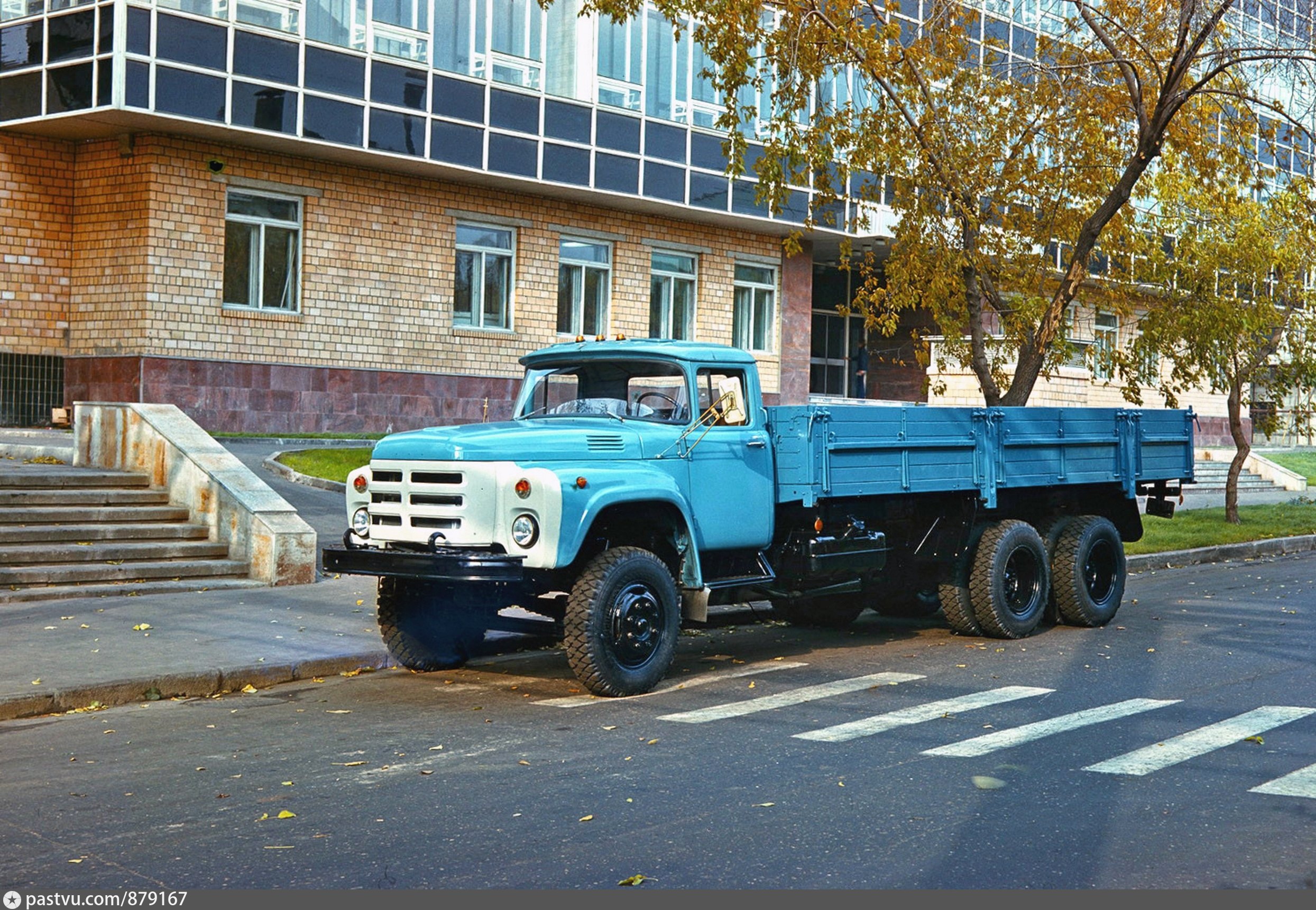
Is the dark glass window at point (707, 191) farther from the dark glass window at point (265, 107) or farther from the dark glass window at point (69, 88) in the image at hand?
the dark glass window at point (69, 88)

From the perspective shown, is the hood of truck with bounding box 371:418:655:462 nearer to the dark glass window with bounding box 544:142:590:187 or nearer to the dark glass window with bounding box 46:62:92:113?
the dark glass window with bounding box 46:62:92:113

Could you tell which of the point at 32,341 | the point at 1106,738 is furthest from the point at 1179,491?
the point at 32,341

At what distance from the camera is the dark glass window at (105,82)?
22.2m

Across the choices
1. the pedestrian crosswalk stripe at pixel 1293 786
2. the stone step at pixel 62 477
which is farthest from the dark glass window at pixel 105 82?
the pedestrian crosswalk stripe at pixel 1293 786

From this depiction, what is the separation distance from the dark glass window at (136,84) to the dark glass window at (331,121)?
2.55 m

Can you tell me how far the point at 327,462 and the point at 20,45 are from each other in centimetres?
939

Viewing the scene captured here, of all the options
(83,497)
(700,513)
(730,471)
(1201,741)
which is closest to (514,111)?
(83,497)

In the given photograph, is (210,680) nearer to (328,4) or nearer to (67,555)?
(67,555)

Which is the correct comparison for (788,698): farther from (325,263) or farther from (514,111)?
(514,111)

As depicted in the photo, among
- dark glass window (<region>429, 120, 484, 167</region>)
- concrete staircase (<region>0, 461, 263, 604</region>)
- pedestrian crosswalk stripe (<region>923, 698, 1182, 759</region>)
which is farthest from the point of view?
dark glass window (<region>429, 120, 484, 167</region>)

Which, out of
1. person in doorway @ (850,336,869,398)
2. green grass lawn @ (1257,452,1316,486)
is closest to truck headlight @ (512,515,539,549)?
person in doorway @ (850,336,869,398)

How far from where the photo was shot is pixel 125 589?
13055 mm

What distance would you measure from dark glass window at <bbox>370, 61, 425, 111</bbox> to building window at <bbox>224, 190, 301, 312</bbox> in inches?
92.1

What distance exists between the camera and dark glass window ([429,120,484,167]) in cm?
2584
